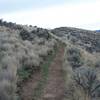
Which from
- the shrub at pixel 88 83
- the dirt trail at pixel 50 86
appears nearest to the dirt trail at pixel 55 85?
the dirt trail at pixel 50 86

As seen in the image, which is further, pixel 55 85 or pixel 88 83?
pixel 55 85

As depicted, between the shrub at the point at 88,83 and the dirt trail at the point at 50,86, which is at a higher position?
the shrub at the point at 88,83

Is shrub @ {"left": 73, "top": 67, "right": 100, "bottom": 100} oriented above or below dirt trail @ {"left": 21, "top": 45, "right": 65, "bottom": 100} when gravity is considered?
above

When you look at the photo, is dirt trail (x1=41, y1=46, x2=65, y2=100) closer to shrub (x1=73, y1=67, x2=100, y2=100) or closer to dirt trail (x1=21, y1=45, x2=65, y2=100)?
dirt trail (x1=21, y1=45, x2=65, y2=100)

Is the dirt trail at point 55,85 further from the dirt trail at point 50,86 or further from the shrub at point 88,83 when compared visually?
the shrub at point 88,83

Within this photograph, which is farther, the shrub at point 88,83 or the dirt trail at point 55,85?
the dirt trail at point 55,85

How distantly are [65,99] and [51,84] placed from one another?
2.94 meters

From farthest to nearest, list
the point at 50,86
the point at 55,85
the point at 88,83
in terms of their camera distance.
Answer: the point at 55,85 → the point at 50,86 → the point at 88,83

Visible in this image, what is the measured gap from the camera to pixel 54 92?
1495 centimetres

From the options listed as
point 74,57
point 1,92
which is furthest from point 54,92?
point 74,57

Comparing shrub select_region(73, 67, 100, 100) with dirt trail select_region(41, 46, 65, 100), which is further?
dirt trail select_region(41, 46, 65, 100)

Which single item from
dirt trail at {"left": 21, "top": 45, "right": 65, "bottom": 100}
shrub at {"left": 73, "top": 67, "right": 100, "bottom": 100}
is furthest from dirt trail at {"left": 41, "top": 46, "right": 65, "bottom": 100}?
shrub at {"left": 73, "top": 67, "right": 100, "bottom": 100}

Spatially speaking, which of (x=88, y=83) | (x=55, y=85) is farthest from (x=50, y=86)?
(x=88, y=83)

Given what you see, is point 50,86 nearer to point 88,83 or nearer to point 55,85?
point 55,85
